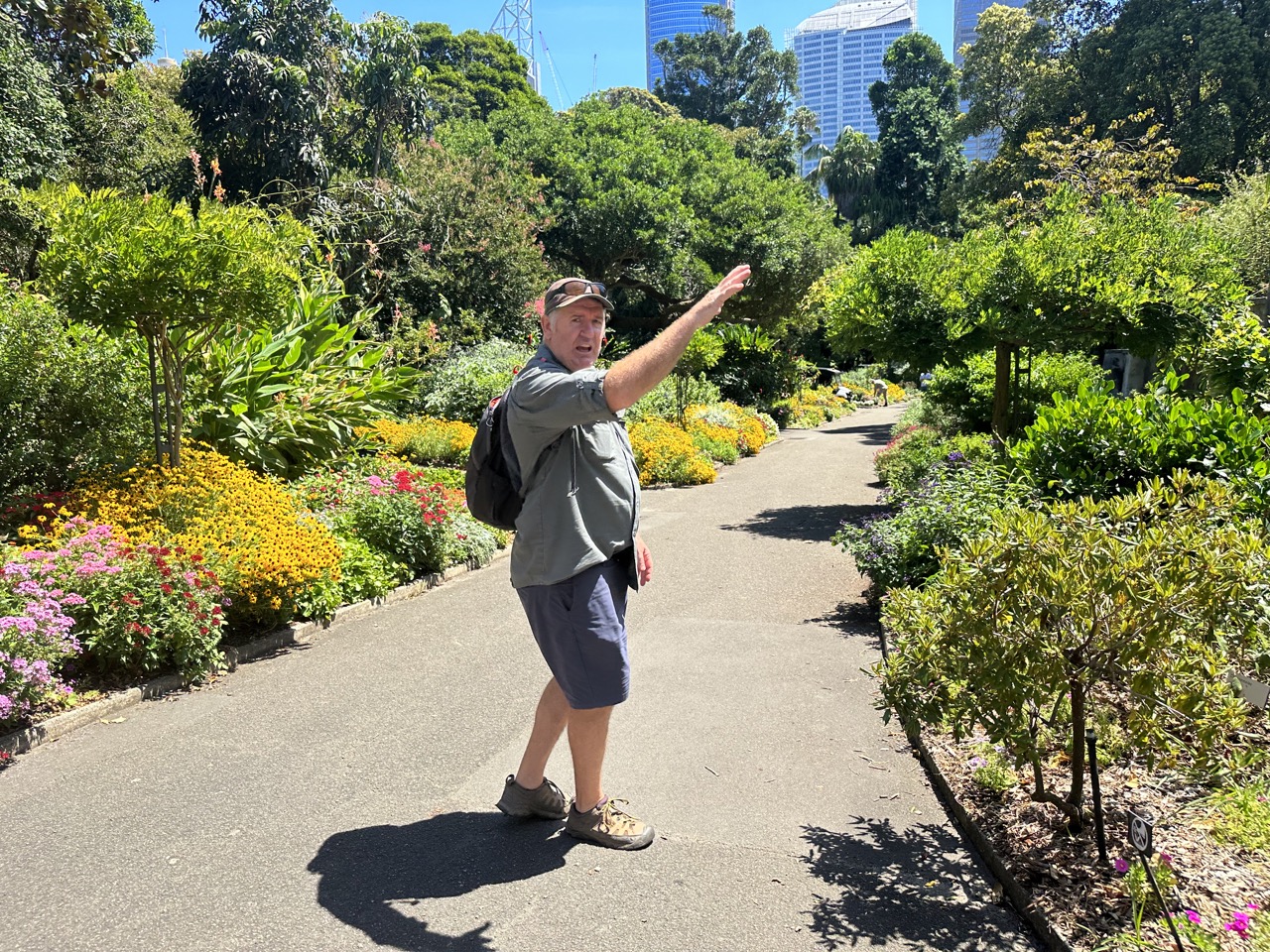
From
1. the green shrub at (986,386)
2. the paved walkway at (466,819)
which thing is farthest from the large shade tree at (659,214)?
the paved walkway at (466,819)

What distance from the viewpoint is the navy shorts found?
3.05 metres

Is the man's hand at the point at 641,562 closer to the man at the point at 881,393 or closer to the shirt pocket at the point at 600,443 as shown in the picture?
the shirt pocket at the point at 600,443

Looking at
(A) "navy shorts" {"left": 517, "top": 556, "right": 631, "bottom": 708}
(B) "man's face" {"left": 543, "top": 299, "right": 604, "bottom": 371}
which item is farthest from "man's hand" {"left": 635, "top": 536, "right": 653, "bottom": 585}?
(B) "man's face" {"left": 543, "top": 299, "right": 604, "bottom": 371}

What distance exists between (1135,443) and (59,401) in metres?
7.65

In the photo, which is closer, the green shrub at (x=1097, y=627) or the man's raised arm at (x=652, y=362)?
the man's raised arm at (x=652, y=362)

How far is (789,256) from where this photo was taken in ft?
87.5

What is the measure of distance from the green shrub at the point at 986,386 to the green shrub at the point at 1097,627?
10866 millimetres

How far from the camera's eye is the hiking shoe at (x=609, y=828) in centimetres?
334

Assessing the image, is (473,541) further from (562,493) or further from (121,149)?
(121,149)

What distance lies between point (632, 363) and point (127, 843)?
258 cm

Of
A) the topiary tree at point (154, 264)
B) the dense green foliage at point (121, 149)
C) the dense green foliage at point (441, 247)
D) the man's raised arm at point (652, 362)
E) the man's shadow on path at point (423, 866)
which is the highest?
the dense green foliage at point (121, 149)

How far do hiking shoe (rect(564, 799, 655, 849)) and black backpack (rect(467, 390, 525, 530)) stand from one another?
1.10 meters

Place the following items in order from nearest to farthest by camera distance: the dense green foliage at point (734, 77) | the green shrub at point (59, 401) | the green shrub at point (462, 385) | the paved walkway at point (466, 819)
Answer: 1. the paved walkway at point (466, 819)
2. the green shrub at point (59, 401)
3. the green shrub at point (462, 385)
4. the dense green foliage at point (734, 77)

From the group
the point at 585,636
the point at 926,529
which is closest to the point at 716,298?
the point at 585,636
